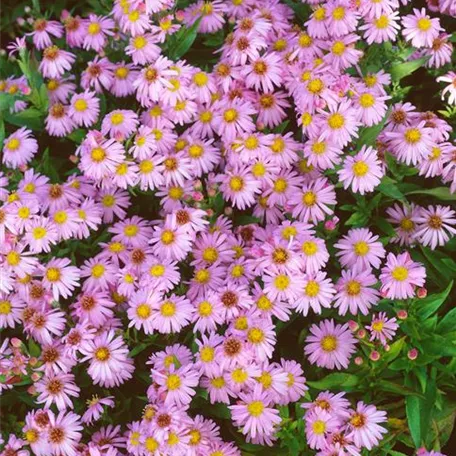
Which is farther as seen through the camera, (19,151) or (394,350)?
(19,151)

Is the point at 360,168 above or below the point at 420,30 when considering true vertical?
below

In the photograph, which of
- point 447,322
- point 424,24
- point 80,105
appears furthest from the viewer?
point 80,105

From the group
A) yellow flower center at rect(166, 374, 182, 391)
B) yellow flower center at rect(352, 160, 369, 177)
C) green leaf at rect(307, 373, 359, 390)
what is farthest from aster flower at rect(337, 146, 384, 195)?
yellow flower center at rect(166, 374, 182, 391)

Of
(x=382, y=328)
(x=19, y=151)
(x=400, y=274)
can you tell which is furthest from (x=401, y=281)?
(x=19, y=151)

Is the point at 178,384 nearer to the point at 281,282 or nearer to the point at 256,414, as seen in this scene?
the point at 256,414

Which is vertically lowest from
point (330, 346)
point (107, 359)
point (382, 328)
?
point (107, 359)

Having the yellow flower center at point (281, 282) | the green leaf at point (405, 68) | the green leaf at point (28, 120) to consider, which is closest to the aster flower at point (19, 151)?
the green leaf at point (28, 120)

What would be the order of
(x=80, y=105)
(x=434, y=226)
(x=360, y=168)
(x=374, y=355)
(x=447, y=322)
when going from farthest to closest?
(x=80, y=105)
(x=434, y=226)
(x=360, y=168)
(x=447, y=322)
(x=374, y=355)

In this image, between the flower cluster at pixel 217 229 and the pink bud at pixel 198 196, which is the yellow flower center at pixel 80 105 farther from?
the pink bud at pixel 198 196
